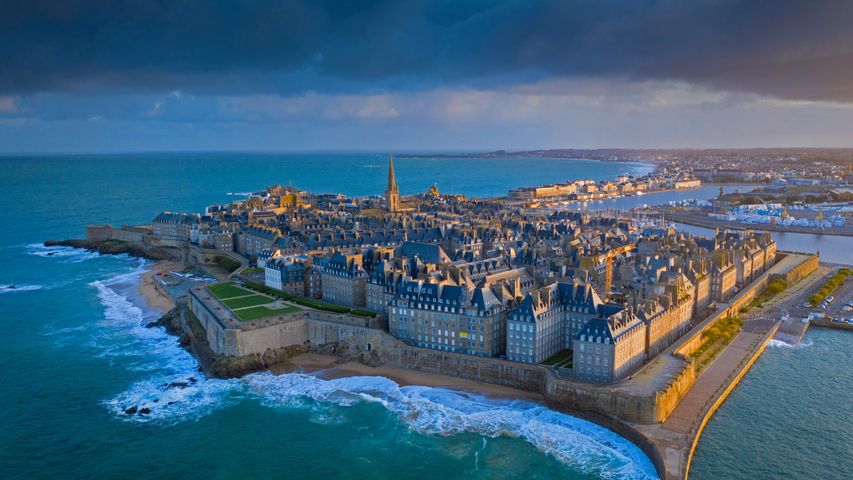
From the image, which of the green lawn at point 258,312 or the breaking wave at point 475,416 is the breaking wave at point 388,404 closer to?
the breaking wave at point 475,416

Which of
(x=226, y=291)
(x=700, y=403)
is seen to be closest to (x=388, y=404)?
(x=700, y=403)

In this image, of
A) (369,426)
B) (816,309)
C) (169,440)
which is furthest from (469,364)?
(816,309)

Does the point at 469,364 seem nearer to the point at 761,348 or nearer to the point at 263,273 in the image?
the point at 761,348

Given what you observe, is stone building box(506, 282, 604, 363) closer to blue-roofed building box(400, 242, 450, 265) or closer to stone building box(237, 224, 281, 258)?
blue-roofed building box(400, 242, 450, 265)

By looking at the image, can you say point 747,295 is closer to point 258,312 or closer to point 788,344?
point 788,344

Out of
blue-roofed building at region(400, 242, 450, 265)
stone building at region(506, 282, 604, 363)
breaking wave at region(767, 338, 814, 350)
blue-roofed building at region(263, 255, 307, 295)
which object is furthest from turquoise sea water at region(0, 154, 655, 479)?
breaking wave at region(767, 338, 814, 350)

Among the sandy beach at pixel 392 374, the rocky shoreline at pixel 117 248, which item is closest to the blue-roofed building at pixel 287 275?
the sandy beach at pixel 392 374
